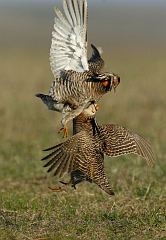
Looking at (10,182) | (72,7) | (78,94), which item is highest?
(72,7)

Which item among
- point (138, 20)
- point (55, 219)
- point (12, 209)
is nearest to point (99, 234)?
point (55, 219)

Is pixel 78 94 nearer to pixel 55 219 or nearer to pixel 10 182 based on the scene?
pixel 55 219

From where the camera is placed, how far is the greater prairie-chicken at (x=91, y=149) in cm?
639

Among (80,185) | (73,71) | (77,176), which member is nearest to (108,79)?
(73,71)

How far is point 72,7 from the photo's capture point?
23.1ft

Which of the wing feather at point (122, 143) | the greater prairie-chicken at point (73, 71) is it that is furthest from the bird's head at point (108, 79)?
the wing feather at point (122, 143)

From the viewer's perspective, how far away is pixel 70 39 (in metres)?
7.09

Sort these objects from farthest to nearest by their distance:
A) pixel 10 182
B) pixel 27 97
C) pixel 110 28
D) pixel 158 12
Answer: pixel 158 12, pixel 110 28, pixel 27 97, pixel 10 182

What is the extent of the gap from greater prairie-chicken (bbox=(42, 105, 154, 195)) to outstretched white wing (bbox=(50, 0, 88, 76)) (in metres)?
0.49

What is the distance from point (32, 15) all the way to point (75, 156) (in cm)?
7318

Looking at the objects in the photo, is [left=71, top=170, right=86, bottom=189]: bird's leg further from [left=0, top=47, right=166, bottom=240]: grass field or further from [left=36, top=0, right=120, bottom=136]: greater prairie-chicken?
[left=36, top=0, right=120, bottom=136]: greater prairie-chicken

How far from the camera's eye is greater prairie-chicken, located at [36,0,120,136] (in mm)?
6848

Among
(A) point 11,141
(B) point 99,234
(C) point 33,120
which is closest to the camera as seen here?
(B) point 99,234

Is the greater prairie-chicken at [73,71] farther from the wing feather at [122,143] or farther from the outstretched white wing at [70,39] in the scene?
the wing feather at [122,143]
